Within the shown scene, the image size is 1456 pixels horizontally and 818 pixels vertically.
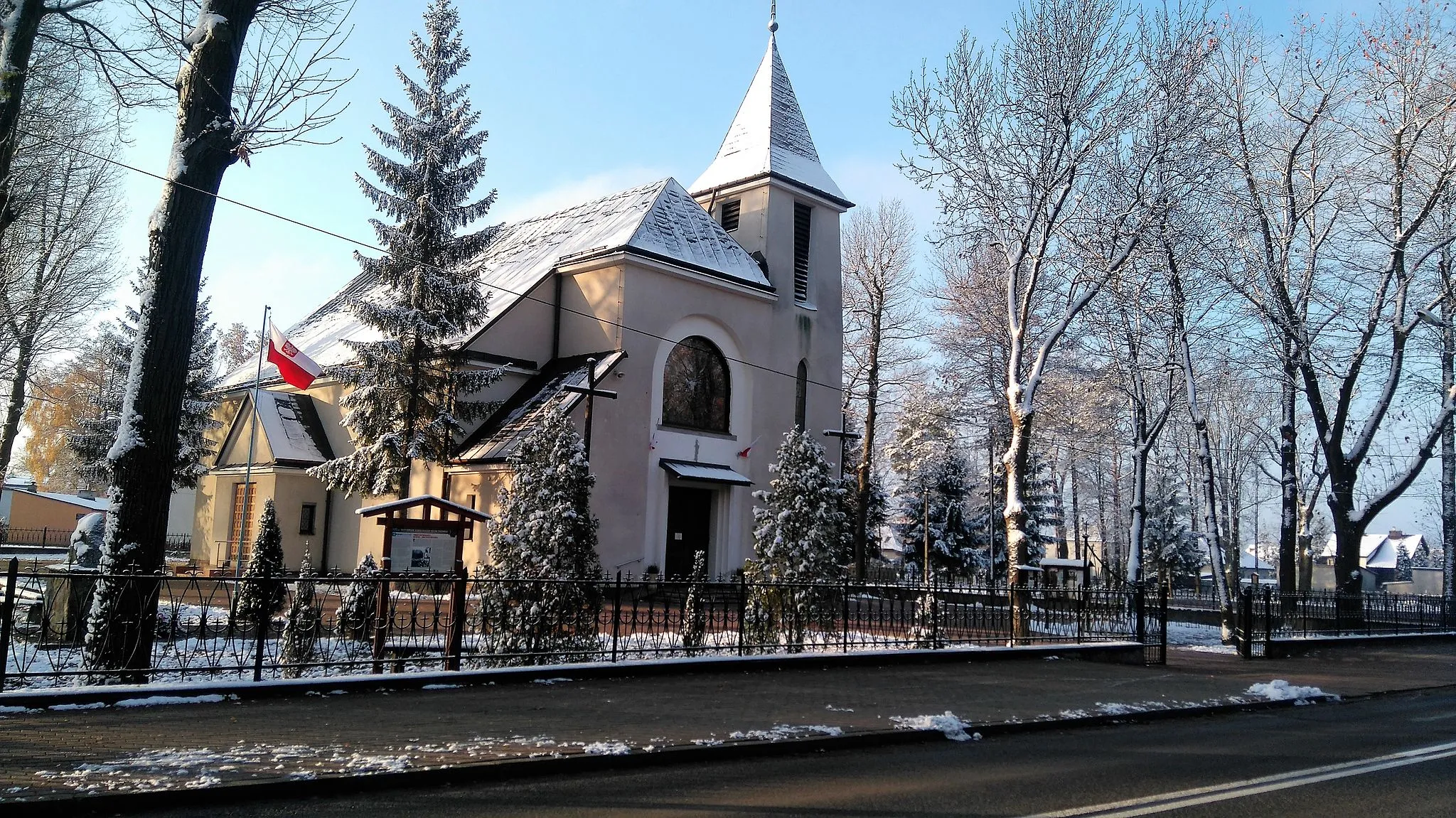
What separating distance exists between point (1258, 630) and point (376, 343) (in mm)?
21807

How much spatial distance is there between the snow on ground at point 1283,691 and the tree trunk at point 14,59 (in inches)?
667

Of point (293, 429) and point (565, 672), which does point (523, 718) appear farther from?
point (293, 429)

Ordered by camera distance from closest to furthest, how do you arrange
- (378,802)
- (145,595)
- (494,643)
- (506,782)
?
(378,802) < (506,782) < (145,595) < (494,643)

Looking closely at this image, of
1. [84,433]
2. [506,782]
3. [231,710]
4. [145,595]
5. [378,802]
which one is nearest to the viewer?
[378,802]

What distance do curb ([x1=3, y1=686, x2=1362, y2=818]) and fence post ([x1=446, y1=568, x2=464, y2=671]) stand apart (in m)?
4.15

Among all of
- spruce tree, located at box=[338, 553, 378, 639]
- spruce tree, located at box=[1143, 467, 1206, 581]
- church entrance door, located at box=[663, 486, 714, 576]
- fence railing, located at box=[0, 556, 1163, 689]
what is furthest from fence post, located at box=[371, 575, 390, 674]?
spruce tree, located at box=[1143, 467, 1206, 581]

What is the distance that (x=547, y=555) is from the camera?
13.3m

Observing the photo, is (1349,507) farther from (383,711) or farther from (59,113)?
(59,113)

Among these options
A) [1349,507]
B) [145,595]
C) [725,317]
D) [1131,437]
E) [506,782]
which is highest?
[725,317]

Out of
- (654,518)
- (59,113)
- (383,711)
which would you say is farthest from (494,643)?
(59,113)

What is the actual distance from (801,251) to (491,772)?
2610 centimetres

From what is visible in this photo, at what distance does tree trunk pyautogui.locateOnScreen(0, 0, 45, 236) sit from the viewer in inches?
427

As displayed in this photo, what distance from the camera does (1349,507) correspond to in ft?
81.0

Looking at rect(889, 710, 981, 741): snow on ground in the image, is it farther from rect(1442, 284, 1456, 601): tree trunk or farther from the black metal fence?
rect(1442, 284, 1456, 601): tree trunk
